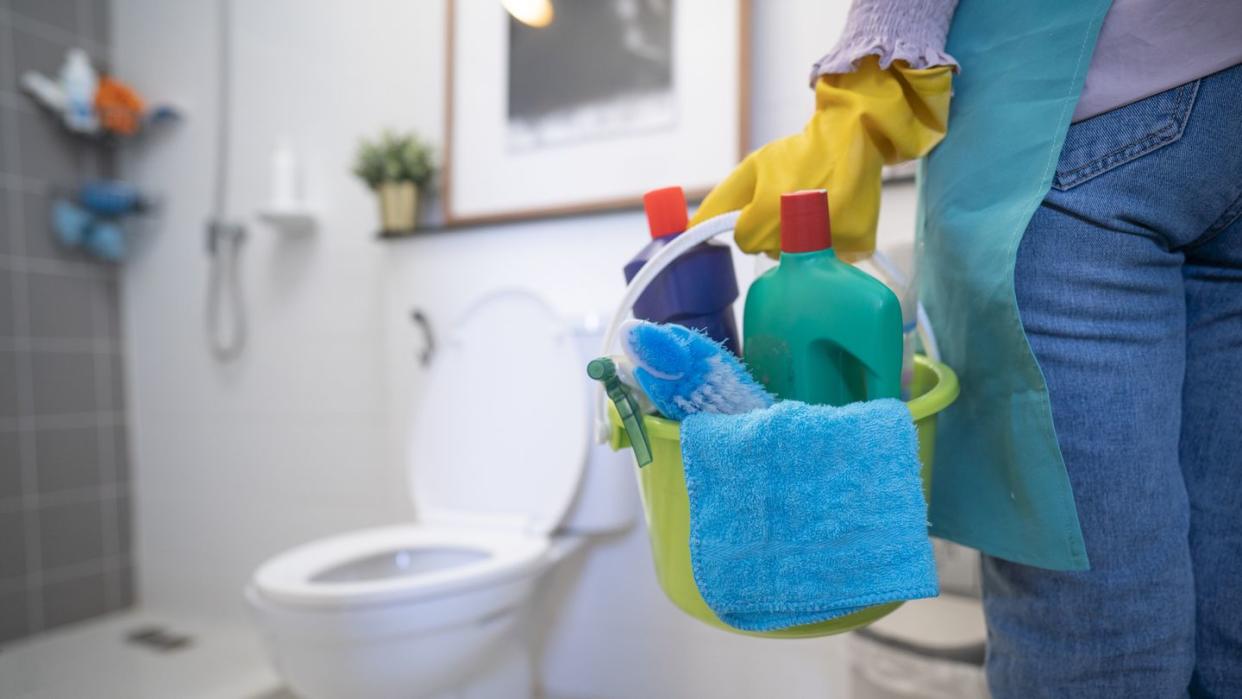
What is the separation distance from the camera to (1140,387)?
1.50 ft

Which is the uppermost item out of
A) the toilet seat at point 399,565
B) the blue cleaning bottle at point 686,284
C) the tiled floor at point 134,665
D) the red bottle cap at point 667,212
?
the red bottle cap at point 667,212

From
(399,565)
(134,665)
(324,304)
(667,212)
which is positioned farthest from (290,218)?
(667,212)

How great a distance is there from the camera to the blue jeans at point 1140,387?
447 mm

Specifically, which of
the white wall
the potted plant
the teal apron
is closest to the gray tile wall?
the white wall

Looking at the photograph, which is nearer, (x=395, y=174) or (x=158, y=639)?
(x=395, y=174)

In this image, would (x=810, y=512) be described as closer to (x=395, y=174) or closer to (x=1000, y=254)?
(x=1000, y=254)

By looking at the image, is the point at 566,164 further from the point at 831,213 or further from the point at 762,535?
the point at 762,535

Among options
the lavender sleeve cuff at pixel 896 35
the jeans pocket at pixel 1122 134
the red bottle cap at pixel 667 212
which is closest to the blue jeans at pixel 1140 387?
the jeans pocket at pixel 1122 134

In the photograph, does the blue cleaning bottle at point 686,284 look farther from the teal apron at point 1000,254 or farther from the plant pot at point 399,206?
the plant pot at point 399,206

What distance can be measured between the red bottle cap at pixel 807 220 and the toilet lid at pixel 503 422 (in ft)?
1.96

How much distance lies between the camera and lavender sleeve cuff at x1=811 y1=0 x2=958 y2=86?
1.64 ft

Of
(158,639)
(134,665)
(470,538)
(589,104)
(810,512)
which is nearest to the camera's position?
(810,512)

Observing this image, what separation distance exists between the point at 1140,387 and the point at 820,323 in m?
0.20

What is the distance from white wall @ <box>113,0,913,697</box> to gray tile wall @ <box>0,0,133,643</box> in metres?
0.06
